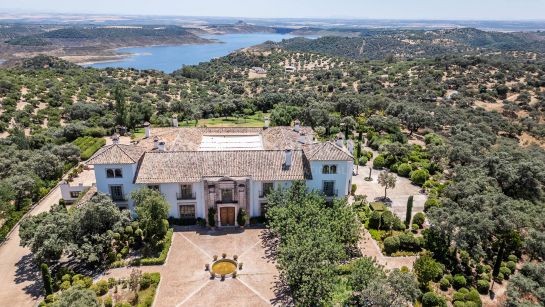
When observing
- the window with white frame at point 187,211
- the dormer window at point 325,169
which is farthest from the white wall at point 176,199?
the dormer window at point 325,169

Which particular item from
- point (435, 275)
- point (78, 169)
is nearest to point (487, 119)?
point (435, 275)

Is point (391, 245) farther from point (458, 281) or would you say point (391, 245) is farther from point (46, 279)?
point (46, 279)

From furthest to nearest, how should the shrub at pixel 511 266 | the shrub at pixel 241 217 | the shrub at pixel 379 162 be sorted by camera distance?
the shrub at pixel 379 162, the shrub at pixel 241 217, the shrub at pixel 511 266

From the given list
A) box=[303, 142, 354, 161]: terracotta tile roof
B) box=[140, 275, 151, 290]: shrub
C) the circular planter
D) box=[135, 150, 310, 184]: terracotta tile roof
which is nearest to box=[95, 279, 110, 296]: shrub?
box=[140, 275, 151, 290]: shrub

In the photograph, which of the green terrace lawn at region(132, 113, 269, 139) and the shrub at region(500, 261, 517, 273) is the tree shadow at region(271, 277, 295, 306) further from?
the green terrace lawn at region(132, 113, 269, 139)

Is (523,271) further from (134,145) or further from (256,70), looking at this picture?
(256,70)

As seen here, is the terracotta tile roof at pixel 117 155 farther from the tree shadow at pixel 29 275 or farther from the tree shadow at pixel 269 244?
the tree shadow at pixel 269 244
